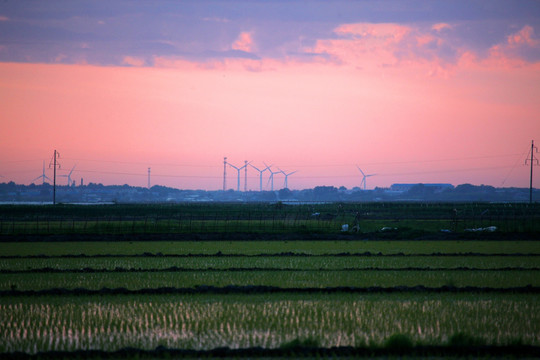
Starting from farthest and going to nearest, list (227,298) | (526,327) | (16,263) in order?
(16,263) → (227,298) → (526,327)

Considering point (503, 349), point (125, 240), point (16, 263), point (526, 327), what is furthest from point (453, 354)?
point (125, 240)

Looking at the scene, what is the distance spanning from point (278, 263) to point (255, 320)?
1066 cm

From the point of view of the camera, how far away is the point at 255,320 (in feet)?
39.3

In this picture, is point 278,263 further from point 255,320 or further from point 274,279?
point 255,320

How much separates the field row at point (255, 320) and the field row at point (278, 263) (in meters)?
6.67

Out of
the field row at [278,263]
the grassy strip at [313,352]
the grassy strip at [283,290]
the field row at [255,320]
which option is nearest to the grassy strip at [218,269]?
the field row at [278,263]

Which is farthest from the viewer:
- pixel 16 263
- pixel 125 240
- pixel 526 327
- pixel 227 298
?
pixel 125 240

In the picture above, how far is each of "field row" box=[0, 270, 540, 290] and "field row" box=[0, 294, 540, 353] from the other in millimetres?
1917

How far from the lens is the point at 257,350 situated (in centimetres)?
967

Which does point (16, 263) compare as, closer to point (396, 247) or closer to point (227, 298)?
point (227, 298)

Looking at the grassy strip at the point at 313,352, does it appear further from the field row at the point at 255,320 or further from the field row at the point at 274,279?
the field row at the point at 274,279

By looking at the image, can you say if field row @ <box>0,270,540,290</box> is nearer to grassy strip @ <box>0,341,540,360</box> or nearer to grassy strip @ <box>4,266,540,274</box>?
grassy strip @ <box>4,266,540,274</box>

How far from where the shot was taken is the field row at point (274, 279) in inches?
→ 658

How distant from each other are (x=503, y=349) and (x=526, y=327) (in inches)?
75.3
